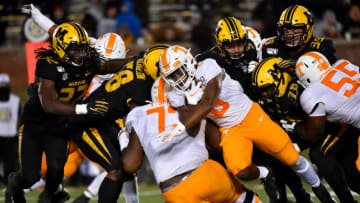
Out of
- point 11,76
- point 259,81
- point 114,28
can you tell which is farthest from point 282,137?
point 11,76

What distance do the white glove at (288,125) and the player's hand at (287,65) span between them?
1.62ft

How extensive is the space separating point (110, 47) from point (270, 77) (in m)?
1.85

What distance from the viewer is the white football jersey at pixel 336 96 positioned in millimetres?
5219

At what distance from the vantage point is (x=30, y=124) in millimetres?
5727

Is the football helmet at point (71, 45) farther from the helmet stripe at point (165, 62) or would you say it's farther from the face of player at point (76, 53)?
the helmet stripe at point (165, 62)

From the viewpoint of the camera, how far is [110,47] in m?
6.35

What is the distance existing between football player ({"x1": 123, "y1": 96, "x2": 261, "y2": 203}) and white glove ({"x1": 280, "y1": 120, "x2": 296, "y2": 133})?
4.40 ft

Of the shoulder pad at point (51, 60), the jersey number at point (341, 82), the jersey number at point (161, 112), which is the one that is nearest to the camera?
the jersey number at point (161, 112)

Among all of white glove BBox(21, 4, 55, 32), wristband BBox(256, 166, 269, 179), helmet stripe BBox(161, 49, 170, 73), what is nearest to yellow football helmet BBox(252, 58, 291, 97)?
wristband BBox(256, 166, 269, 179)

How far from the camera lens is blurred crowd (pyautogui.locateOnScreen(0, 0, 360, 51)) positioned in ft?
32.0

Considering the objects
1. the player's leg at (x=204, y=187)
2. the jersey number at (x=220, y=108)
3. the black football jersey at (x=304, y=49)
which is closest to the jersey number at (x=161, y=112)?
the player's leg at (x=204, y=187)

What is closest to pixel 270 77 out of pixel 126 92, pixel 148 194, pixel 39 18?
pixel 126 92

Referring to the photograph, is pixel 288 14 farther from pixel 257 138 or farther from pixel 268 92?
pixel 257 138

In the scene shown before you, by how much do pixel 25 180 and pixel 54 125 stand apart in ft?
1.89
